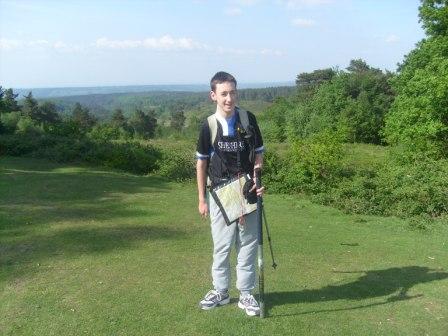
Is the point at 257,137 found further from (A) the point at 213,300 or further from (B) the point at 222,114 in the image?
(A) the point at 213,300

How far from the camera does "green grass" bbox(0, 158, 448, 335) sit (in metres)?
4.41

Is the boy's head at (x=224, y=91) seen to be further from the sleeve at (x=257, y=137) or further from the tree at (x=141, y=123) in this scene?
the tree at (x=141, y=123)

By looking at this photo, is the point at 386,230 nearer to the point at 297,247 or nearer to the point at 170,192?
the point at 297,247

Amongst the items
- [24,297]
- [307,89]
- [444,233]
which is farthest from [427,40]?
[307,89]

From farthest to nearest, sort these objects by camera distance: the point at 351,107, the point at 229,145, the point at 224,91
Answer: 1. the point at 351,107
2. the point at 229,145
3. the point at 224,91

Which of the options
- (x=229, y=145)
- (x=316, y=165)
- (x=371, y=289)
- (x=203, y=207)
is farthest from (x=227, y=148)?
(x=316, y=165)

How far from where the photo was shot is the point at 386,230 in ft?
28.5

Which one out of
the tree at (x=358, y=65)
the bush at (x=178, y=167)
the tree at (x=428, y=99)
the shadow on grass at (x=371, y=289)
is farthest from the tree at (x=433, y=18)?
the tree at (x=358, y=65)

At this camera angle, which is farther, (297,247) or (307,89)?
(307,89)

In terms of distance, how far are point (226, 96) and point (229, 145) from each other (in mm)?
480

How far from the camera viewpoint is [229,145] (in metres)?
4.37

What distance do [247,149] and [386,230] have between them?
537 centimetres

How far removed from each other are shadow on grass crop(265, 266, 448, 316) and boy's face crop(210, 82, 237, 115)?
A: 2.17 meters

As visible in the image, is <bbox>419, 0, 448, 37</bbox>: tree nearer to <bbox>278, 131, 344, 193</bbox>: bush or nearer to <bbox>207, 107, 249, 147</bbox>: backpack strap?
<bbox>278, 131, 344, 193</bbox>: bush
